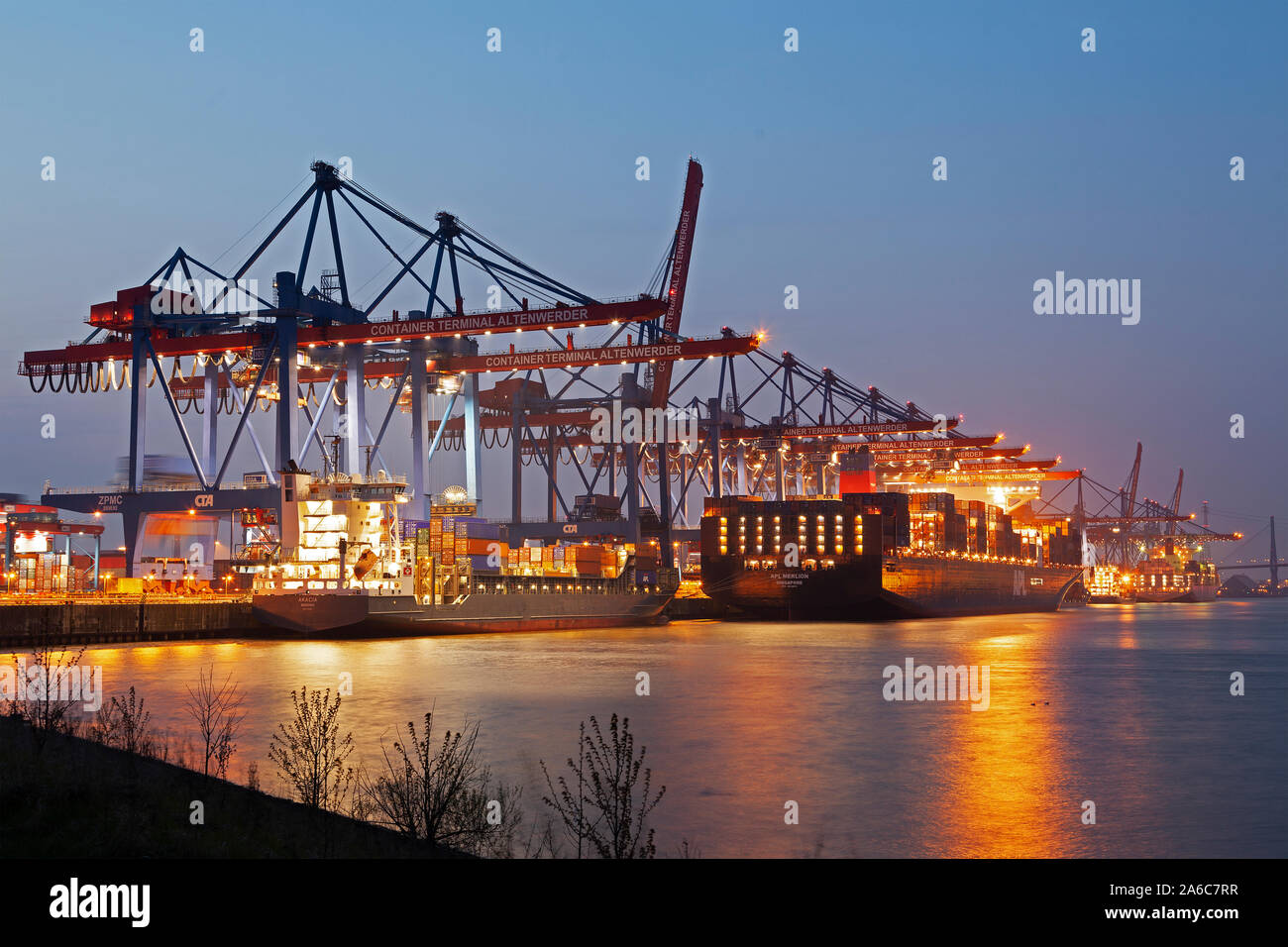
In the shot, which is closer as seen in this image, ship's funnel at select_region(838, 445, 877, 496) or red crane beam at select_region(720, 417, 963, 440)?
ship's funnel at select_region(838, 445, 877, 496)

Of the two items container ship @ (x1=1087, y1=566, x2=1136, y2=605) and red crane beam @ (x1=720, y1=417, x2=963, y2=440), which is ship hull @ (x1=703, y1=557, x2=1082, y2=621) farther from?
container ship @ (x1=1087, y1=566, x2=1136, y2=605)

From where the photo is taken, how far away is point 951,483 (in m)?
127

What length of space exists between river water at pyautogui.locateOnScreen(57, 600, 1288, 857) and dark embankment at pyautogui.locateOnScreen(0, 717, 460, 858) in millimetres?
3212

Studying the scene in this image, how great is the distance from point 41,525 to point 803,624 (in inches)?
1947

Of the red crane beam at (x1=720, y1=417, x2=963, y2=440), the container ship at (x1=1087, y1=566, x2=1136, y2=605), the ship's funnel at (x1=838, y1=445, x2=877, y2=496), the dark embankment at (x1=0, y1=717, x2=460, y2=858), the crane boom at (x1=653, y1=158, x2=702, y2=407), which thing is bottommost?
the container ship at (x1=1087, y1=566, x2=1136, y2=605)

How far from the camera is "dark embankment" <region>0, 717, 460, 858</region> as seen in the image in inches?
329

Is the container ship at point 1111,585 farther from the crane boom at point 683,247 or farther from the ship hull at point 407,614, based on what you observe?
the ship hull at point 407,614

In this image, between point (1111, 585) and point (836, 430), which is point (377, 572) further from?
point (1111, 585)

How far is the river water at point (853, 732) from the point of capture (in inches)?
529

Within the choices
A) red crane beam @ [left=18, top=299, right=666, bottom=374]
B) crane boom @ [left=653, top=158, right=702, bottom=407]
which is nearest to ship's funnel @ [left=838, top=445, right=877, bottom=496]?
crane boom @ [left=653, top=158, right=702, bottom=407]

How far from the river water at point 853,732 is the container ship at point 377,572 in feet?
7.69

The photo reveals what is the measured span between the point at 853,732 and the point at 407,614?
3236cm

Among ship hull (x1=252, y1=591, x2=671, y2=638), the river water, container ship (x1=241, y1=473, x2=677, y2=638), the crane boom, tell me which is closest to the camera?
the river water
